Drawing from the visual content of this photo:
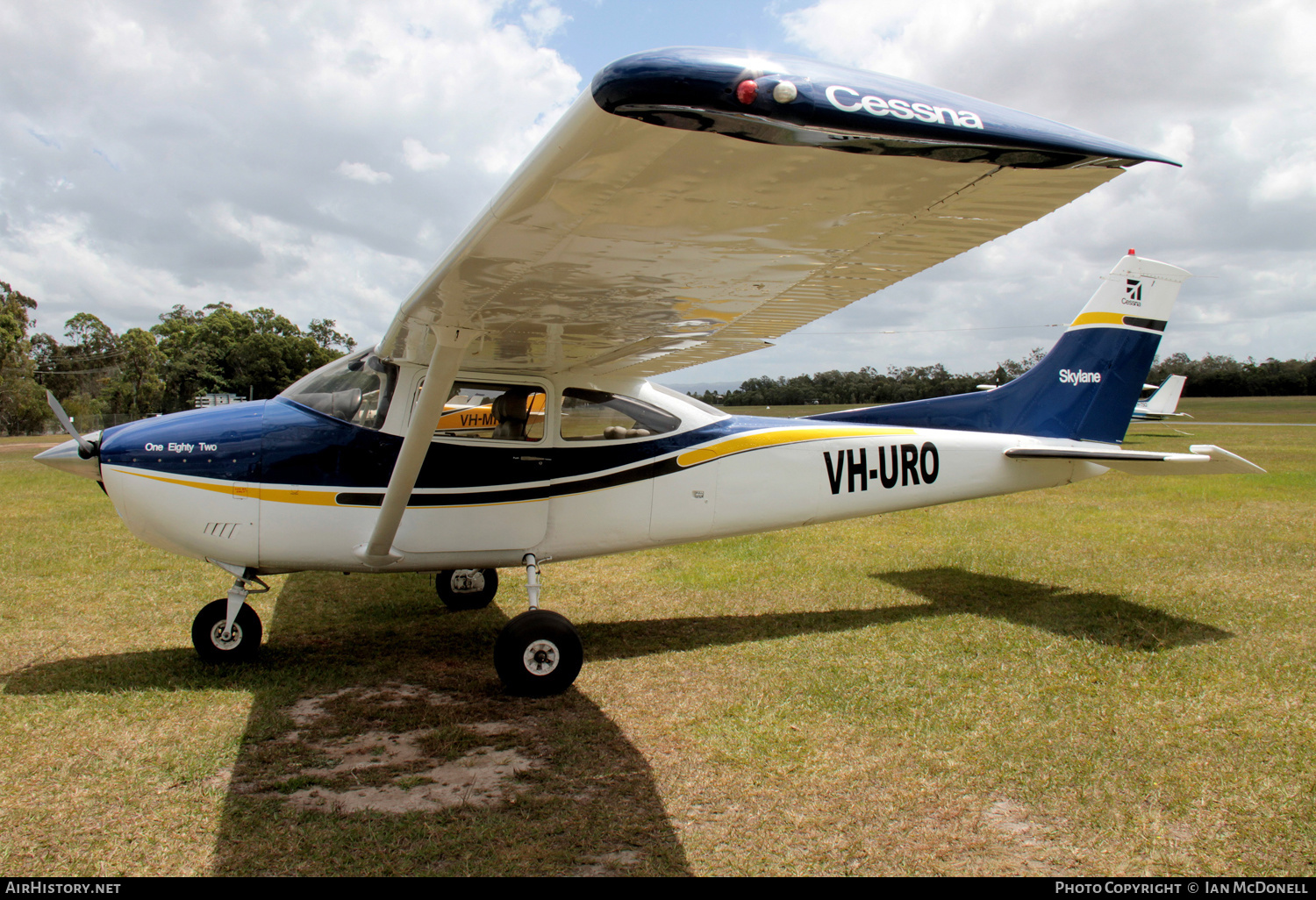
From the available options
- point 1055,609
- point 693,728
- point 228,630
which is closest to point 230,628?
point 228,630

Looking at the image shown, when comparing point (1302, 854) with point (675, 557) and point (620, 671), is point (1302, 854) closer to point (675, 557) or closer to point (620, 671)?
point (620, 671)

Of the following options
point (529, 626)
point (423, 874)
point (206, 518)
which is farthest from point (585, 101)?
point (206, 518)

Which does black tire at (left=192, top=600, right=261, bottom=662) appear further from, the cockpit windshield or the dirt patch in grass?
the cockpit windshield

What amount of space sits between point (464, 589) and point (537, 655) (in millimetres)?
2236

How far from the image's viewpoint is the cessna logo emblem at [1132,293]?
632cm

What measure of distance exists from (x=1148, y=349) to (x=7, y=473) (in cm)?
2199

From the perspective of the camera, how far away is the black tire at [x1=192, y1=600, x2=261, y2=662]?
455cm

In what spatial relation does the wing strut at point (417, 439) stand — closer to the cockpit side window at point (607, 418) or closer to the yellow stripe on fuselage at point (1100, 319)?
the cockpit side window at point (607, 418)

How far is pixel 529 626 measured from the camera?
4.16m

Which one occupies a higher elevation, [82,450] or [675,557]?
[82,450]

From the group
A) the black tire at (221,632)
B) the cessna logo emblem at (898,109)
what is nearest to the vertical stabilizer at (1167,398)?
the black tire at (221,632)

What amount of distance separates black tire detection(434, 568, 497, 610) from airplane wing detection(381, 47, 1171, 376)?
12.0ft

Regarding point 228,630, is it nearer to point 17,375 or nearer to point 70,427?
point 70,427

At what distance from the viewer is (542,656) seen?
4.20 m
